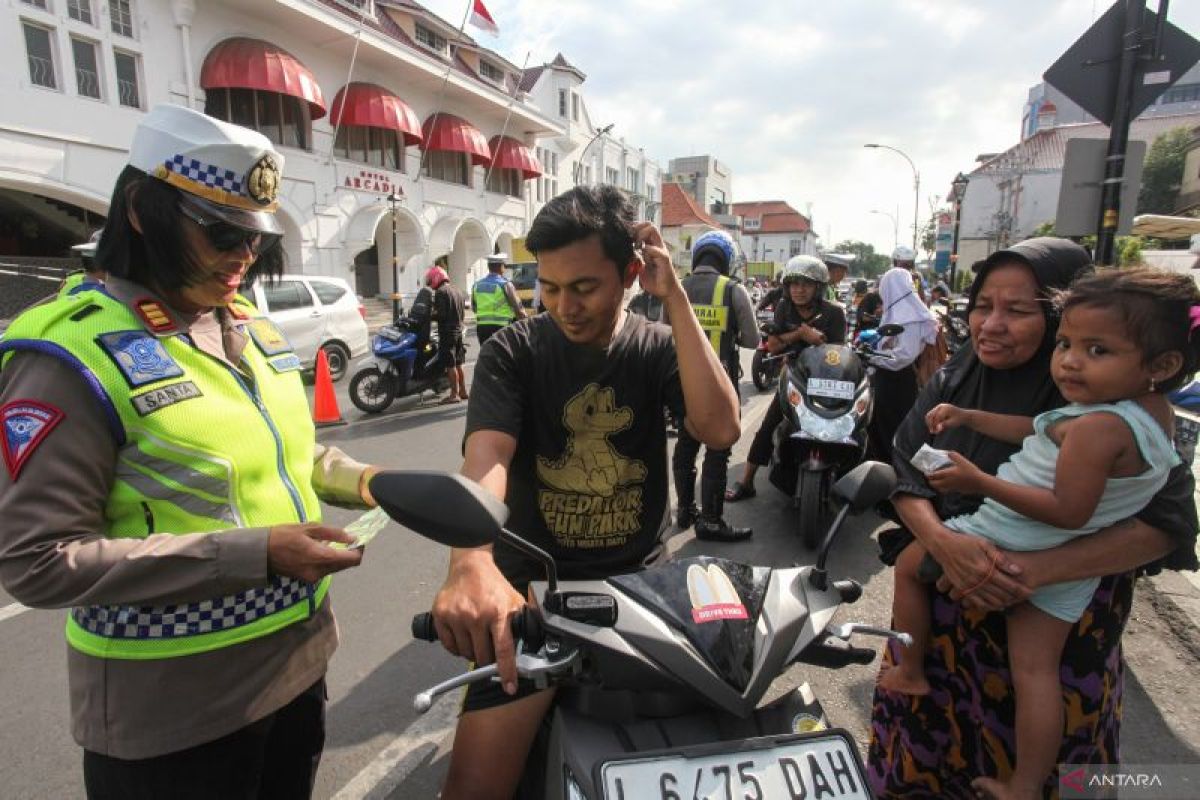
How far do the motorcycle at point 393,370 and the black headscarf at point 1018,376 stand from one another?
7.24 meters

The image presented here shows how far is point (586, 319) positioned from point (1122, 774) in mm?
2063

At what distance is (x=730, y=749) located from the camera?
112cm

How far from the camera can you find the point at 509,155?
27266 millimetres

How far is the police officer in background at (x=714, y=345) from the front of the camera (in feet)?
14.4

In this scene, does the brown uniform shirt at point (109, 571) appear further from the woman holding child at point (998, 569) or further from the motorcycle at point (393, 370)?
the motorcycle at point (393, 370)

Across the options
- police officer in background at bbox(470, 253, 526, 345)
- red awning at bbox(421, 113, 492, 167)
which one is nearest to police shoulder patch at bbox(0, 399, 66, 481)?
police officer in background at bbox(470, 253, 526, 345)

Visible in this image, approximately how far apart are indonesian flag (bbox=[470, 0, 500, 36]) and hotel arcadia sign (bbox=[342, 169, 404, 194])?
5427 millimetres

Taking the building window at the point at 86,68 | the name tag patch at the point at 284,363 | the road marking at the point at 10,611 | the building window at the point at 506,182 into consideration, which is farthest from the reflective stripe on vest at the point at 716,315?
the building window at the point at 506,182

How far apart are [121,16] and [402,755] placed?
18.5 metres

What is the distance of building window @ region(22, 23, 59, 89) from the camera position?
13.0m

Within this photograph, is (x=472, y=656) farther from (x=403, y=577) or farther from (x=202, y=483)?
(x=403, y=577)

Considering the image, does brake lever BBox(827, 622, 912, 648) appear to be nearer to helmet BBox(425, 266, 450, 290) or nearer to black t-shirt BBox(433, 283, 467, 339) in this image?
black t-shirt BBox(433, 283, 467, 339)

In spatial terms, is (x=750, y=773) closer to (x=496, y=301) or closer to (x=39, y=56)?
(x=496, y=301)

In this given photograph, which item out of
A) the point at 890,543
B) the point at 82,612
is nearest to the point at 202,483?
the point at 82,612
